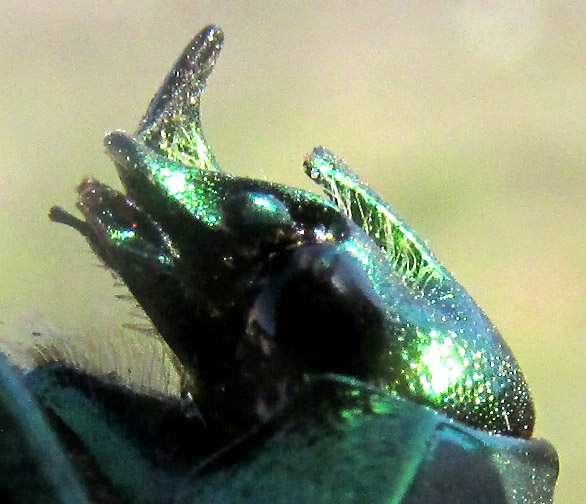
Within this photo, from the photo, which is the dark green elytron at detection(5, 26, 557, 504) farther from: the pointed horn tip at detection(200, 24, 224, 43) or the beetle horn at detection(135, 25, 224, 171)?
the pointed horn tip at detection(200, 24, 224, 43)


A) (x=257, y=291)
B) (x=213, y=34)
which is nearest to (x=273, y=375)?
(x=257, y=291)

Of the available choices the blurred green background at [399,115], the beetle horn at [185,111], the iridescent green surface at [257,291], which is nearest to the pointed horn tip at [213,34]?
the beetle horn at [185,111]

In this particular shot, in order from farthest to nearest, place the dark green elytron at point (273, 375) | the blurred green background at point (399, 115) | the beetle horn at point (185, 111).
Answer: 1. the blurred green background at point (399, 115)
2. the beetle horn at point (185, 111)
3. the dark green elytron at point (273, 375)

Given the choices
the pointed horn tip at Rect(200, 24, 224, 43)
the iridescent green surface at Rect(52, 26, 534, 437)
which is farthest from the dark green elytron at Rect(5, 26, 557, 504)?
the pointed horn tip at Rect(200, 24, 224, 43)

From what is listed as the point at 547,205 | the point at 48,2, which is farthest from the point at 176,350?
the point at 48,2

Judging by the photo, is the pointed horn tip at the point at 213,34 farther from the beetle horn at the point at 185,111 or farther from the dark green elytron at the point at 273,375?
the dark green elytron at the point at 273,375

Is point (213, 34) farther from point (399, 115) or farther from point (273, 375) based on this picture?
point (399, 115)
